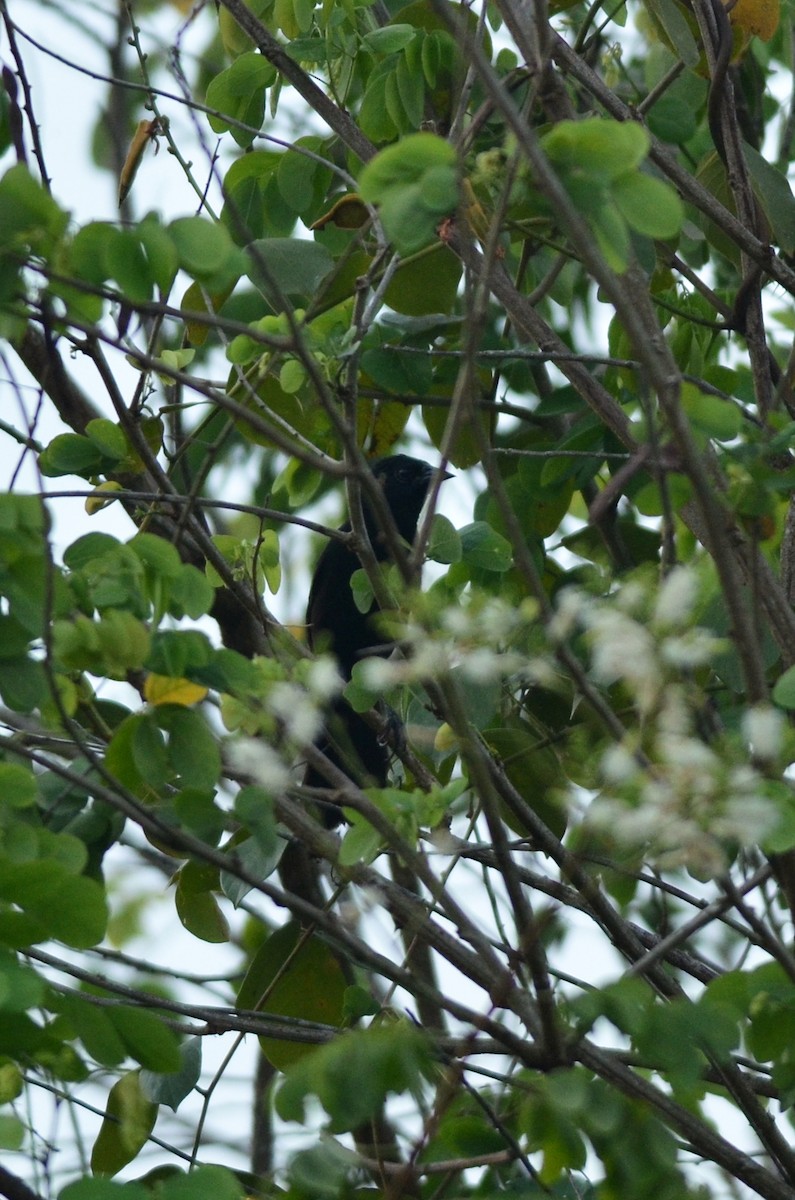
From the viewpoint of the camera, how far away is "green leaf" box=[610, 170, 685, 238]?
1.49 meters

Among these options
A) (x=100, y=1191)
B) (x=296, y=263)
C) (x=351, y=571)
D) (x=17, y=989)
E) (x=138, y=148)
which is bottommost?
(x=100, y=1191)

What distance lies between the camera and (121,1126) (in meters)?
2.08

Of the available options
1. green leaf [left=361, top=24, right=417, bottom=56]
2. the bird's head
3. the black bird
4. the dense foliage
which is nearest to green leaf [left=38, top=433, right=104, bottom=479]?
the dense foliage

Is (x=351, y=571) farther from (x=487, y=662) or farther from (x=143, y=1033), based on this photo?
(x=487, y=662)

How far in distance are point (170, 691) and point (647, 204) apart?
2.61 ft

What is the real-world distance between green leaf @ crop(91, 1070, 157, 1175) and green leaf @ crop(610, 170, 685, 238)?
1.30 m

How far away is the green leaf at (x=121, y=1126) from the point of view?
198cm

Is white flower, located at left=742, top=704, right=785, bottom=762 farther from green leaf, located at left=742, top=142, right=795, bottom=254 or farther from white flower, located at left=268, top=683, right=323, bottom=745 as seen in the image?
green leaf, located at left=742, top=142, right=795, bottom=254

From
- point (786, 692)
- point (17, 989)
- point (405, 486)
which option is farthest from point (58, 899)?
point (405, 486)

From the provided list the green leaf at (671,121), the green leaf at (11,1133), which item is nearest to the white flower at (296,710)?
the green leaf at (11,1133)

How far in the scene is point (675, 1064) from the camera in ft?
4.95

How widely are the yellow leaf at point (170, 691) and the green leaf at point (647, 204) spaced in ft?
2.47

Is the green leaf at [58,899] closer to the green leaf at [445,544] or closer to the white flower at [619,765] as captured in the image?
the white flower at [619,765]

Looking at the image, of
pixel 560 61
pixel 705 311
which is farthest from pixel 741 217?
pixel 560 61
